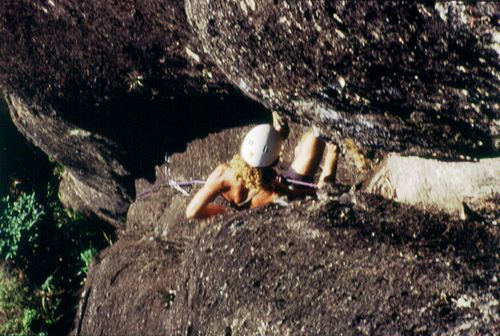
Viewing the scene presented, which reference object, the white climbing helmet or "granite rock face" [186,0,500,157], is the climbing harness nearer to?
the white climbing helmet

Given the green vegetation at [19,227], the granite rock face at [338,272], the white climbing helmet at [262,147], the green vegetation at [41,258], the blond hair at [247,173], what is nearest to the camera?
the granite rock face at [338,272]

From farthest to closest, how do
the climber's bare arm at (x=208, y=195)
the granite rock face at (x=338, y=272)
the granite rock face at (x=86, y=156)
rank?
the granite rock face at (x=86, y=156) → the climber's bare arm at (x=208, y=195) → the granite rock face at (x=338, y=272)

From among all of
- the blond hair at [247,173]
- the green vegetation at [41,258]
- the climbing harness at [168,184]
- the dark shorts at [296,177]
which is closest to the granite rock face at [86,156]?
the climbing harness at [168,184]

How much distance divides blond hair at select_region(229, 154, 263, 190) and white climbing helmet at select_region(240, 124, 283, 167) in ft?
0.20

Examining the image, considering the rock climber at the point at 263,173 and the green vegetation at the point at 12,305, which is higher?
the rock climber at the point at 263,173

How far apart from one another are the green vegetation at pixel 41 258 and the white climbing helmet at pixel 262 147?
5876 millimetres

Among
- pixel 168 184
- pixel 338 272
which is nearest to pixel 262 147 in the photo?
pixel 338 272

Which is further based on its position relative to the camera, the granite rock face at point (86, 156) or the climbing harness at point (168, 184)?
the granite rock face at point (86, 156)

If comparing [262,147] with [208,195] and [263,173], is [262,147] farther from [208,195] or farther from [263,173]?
[208,195]

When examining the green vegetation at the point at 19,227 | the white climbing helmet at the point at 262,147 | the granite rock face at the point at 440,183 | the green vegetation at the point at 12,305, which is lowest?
the green vegetation at the point at 12,305

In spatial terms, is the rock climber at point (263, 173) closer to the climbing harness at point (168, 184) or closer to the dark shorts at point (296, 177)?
the dark shorts at point (296, 177)

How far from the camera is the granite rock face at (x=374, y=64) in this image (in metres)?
3.03

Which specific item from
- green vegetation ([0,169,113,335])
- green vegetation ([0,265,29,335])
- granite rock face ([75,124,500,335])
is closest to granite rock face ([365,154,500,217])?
granite rock face ([75,124,500,335])

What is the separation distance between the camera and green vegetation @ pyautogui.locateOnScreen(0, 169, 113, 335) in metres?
10.8
